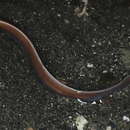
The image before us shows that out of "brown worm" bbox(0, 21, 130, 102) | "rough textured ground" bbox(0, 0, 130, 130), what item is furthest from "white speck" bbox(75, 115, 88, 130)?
"brown worm" bbox(0, 21, 130, 102)

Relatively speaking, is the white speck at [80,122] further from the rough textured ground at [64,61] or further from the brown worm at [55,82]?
the brown worm at [55,82]

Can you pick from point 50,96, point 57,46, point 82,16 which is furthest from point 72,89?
point 82,16

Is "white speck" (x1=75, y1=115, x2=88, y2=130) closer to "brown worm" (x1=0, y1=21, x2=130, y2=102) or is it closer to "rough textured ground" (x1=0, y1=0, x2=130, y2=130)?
"rough textured ground" (x1=0, y1=0, x2=130, y2=130)

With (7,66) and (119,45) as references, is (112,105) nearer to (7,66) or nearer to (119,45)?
(119,45)

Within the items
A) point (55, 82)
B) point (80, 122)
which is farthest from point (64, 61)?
point (80, 122)

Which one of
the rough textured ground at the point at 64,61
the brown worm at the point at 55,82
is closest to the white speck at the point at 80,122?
the rough textured ground at the point at 64,61

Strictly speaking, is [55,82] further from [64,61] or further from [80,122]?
[80,122]

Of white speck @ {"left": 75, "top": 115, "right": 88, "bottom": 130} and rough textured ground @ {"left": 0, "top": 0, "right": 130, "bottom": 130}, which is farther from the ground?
rough textured ground @ {"left": 0, "top": 0, "right": 130, "bottom": 130}
